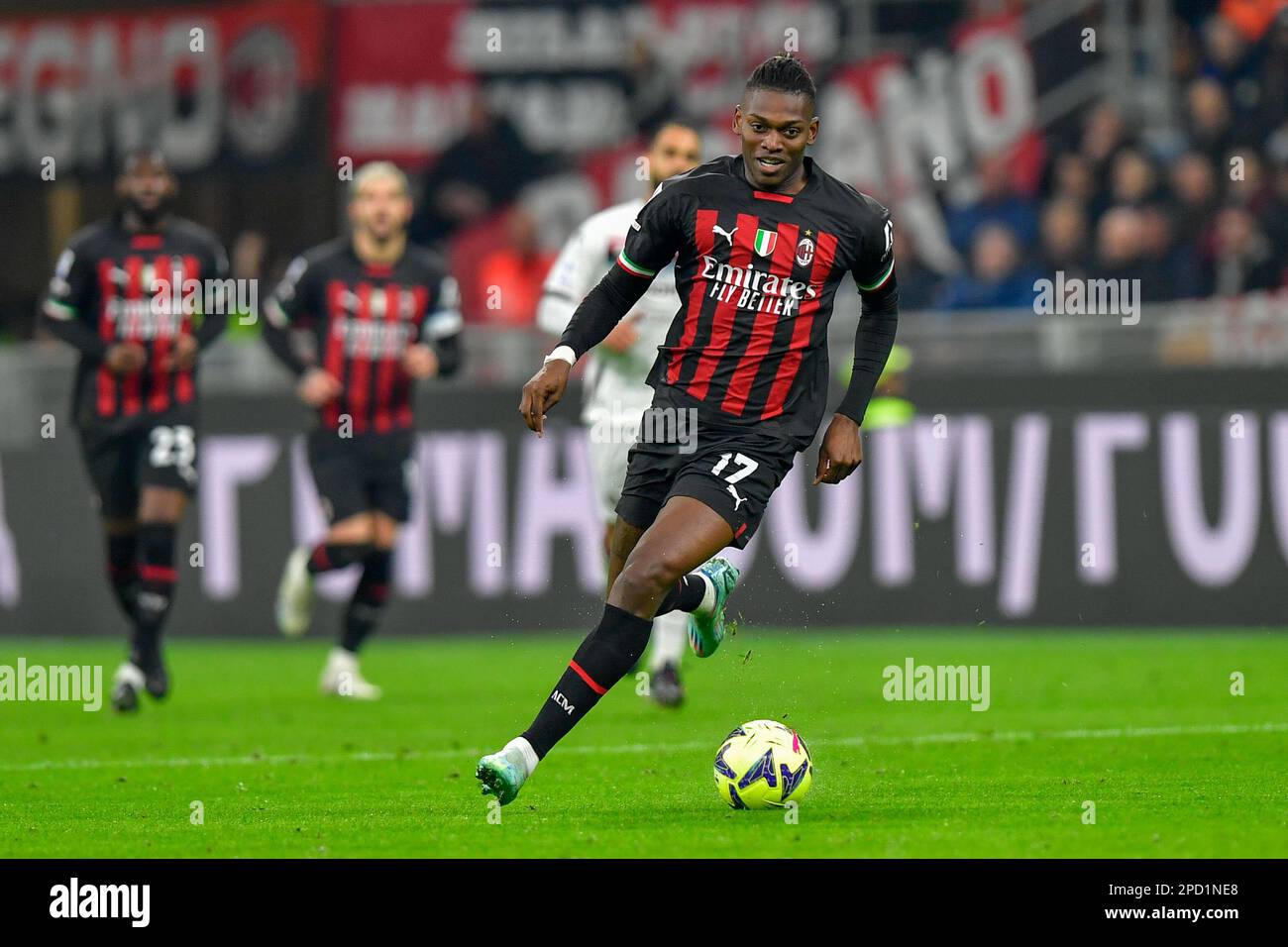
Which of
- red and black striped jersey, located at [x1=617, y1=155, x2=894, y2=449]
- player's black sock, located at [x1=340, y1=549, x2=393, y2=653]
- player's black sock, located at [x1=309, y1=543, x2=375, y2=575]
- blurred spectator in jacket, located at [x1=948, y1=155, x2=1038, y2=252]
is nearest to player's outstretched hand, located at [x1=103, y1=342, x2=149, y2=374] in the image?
player's black sock, located at [x1=309, y1=543, x2=375, y2=575]

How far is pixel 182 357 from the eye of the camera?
1166cm

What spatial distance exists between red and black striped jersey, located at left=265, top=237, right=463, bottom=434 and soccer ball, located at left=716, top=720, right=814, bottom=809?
5.37m

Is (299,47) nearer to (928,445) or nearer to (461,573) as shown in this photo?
(461,573)

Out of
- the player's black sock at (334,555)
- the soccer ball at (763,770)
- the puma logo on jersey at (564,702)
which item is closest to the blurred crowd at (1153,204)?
the player's black sock at (334,555)

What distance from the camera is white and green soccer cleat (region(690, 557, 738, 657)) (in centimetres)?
800

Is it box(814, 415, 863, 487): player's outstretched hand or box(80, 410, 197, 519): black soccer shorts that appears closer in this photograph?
box(814, 415, 863, 487): player's outstretched hand

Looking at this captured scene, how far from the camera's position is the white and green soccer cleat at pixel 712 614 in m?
8.00

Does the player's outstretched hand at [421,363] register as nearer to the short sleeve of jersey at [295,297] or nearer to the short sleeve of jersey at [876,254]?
the short sleeve of jersey at [295,297]

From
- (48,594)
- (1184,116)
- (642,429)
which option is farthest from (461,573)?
(642,429)

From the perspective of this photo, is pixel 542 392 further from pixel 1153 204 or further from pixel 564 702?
pixel 1153 204

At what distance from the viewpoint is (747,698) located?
8.22m

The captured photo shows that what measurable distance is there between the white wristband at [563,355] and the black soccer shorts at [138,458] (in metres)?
4.77

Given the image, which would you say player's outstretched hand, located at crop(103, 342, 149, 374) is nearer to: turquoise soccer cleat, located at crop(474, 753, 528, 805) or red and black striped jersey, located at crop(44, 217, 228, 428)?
red and black striped jersey, located at crop(44, 217, 228, 428)

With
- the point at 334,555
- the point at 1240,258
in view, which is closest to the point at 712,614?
the point at 334,555
